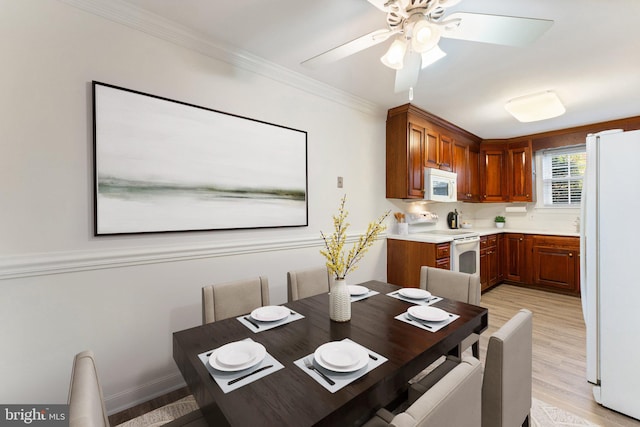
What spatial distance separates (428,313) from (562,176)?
483cm

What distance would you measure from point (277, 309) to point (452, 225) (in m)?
3.92

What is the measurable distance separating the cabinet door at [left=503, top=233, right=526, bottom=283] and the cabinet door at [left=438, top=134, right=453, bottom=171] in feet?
5.79

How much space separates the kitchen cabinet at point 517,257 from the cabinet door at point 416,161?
2.29 m

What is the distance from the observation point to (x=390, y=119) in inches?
140

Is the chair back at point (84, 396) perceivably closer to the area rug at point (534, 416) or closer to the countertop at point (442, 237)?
the area rug at point (534, 416)

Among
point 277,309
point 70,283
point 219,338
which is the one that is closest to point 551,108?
point 277,309

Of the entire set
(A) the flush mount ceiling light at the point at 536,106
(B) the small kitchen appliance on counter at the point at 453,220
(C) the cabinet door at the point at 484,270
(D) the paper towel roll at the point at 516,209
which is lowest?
(C) the cabinet door at the point at 484,270

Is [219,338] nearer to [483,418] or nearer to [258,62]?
[483,418]

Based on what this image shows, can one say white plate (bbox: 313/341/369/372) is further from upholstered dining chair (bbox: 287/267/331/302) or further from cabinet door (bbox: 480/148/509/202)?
cabinet door (bbox: 480/148/509/202)

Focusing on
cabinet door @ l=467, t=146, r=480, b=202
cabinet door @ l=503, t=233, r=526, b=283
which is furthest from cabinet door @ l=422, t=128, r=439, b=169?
cabinet door @ l=503, t=233, r=526, b=283

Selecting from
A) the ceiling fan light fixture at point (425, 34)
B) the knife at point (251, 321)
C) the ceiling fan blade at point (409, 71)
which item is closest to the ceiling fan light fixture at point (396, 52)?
the ceiling fan light fixture at point (425, 34)

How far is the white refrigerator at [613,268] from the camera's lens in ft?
5.56

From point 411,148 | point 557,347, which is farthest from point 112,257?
point 557,347

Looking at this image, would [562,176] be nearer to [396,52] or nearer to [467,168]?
[467,168]
